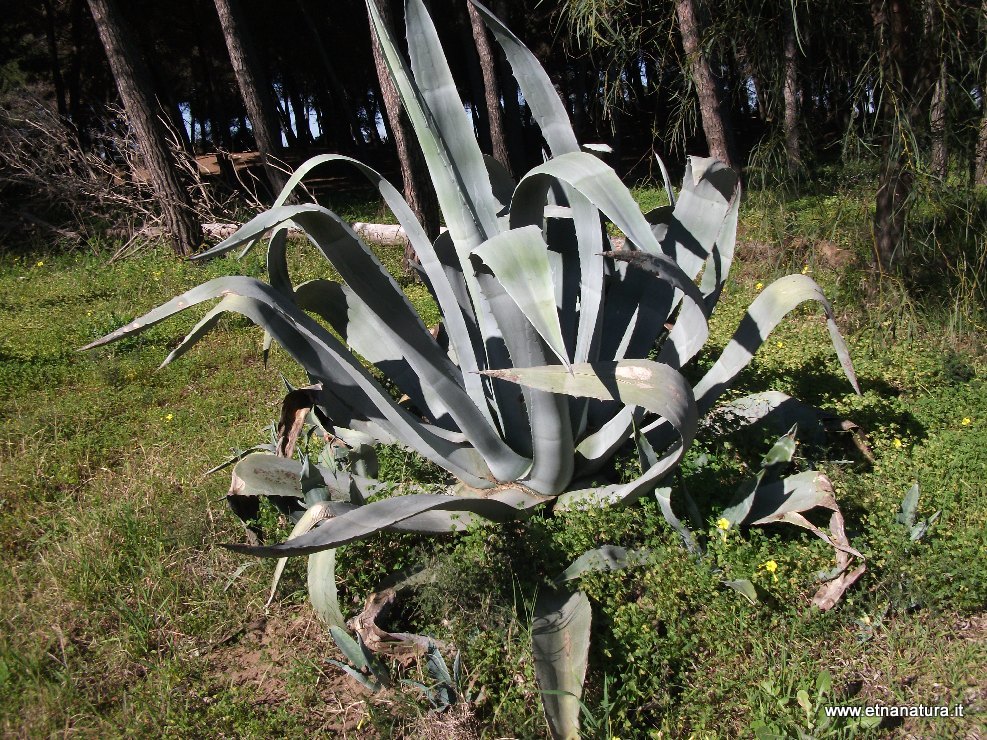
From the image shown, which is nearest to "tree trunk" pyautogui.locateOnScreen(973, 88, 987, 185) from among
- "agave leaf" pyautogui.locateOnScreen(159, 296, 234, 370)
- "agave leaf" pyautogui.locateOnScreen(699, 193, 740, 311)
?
"agave leaf" pyautogui.locateOnScreen(699, 193, 740, 311)

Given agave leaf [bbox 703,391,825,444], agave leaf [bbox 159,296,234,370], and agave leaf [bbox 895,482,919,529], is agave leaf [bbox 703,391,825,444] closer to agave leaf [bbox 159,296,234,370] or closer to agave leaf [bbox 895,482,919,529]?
agave leaf [bbox 895,482,919,529]

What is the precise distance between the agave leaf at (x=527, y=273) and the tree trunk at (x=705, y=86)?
157 inches

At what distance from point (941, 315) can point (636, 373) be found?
329 centimetres

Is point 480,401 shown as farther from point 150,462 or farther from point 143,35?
point 143,35

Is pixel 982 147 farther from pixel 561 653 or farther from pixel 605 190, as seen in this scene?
pixel 561 653

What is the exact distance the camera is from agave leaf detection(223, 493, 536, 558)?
2141mm

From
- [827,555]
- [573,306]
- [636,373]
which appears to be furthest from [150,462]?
[827,555]

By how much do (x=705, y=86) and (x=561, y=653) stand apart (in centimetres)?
571

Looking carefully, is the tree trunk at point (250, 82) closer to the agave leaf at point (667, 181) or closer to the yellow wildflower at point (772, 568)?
the agave leaf at point (667, 181)

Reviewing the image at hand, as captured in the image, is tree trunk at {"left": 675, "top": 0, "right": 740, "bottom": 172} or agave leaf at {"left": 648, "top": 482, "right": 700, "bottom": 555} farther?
tree trunk at {"left": 675, "top": 0, "right": 740, "bottom": 172}

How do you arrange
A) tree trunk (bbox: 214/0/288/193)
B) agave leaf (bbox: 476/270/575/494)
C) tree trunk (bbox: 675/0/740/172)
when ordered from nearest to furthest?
agave leaf (bbox: 476/270/575/494), tree trunk (bbox: 675/0/740/172), tree trunk (bbox: 214/0/288/193)

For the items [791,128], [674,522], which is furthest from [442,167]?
[791,128]

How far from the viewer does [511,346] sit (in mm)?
2561

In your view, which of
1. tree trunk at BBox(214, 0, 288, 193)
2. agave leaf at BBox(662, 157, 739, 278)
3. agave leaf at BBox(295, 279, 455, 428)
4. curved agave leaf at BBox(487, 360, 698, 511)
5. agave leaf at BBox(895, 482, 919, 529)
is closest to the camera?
curved agave leaf at BBox(487, 360, 698, 511)
